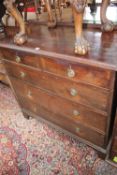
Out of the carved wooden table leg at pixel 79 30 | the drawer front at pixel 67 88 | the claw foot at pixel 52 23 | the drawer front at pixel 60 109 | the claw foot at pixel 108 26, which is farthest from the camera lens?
the claw foot at pixel 52 23

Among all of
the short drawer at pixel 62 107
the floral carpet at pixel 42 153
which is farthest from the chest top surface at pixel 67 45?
the floral carpet at pixel 42 153

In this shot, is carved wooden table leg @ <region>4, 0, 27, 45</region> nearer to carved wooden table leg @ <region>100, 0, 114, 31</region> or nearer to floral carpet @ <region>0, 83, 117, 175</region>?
carved wooden table leg @ <region>100, 0, 114, 31</region>

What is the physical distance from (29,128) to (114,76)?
1.23 metres

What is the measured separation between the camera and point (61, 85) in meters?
1.02

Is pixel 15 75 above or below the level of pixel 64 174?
above

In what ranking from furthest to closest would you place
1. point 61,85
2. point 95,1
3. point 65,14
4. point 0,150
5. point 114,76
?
point 0,150, point 65,14, point 95,1, point 61,85, point 114,76

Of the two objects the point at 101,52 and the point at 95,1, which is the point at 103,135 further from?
the point at 95,1

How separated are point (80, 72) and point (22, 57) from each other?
1.57ft

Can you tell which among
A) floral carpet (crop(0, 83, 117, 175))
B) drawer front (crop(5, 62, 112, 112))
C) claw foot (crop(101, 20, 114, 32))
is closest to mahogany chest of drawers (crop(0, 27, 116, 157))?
drawer front (crop(5, 62, 112, 112))

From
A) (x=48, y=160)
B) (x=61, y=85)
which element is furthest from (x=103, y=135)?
(x=48, y=160)

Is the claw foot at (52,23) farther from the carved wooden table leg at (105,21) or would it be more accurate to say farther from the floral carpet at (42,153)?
the floral carpet at (42,153)

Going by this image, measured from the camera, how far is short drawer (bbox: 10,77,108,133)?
102cm

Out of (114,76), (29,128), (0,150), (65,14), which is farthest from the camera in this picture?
(29,128)

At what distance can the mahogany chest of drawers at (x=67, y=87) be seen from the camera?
0.81 m
